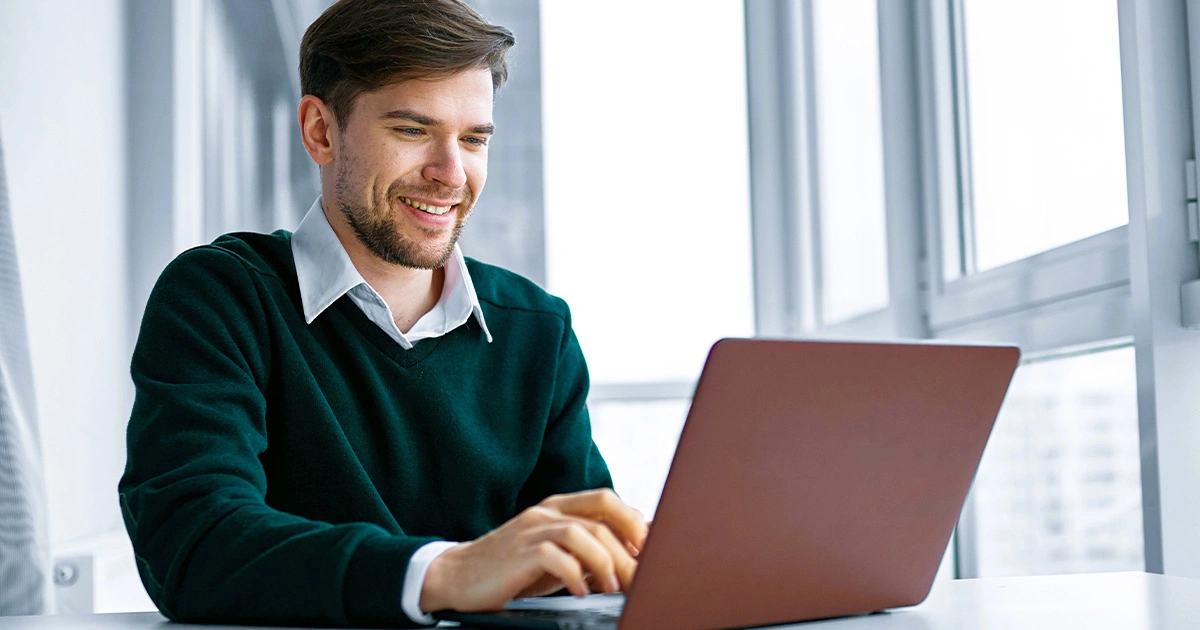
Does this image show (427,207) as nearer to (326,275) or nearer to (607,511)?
(326,275)

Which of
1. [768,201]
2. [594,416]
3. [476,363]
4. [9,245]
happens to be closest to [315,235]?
[476,363]

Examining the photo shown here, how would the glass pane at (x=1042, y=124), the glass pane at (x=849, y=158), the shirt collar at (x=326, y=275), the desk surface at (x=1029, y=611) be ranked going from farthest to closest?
the glass pane at (x=849, y=158), the glass pane at (x=1042, y=124), the shirt collar at (x=326, y=275), the desk surface at (x=1029, y=611)

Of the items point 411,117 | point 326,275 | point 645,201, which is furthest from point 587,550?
point 645,201

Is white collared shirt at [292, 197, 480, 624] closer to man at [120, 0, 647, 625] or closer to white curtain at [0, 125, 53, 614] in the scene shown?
man at [120, 0, 647, 625]

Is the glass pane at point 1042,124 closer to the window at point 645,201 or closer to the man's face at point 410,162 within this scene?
the man's face at point 410,162

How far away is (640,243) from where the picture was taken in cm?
303

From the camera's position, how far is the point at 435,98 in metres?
1.31

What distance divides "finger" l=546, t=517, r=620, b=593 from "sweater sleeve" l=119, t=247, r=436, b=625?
0.36 feet

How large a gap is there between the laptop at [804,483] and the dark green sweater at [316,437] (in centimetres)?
12

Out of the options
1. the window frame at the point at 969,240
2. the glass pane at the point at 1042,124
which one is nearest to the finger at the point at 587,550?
the window frame at the point at 969,240

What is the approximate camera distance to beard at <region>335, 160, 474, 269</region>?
1345 millimetres

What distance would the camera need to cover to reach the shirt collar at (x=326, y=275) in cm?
123

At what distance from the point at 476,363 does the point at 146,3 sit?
156 cm

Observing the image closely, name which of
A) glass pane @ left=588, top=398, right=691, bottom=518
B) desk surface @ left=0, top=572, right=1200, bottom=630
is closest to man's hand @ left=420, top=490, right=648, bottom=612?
desk surface @ left=0, top=572, right=1200, bottom=630
